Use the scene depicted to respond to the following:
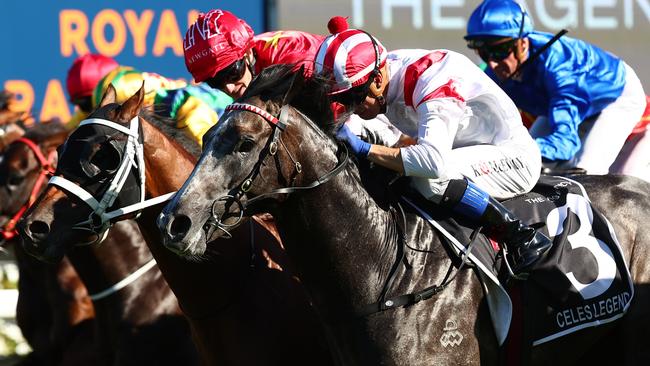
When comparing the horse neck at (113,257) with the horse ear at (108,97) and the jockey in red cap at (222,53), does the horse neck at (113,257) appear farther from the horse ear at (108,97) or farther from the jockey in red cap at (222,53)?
the jockey in red cap at (222,53)

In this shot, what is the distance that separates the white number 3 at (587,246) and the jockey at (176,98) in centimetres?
160

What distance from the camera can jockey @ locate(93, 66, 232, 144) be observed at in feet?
16.5

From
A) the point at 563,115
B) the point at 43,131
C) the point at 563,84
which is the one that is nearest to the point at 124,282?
the point at 43,131

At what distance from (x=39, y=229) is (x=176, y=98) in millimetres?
1658

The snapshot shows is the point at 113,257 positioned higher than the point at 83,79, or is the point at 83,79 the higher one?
the point at 83,79

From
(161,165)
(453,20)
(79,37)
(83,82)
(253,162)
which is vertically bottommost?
(453,20)

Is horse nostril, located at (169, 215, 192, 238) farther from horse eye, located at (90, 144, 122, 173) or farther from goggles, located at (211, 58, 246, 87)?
goggles, located at (211, 58, 246, 87)

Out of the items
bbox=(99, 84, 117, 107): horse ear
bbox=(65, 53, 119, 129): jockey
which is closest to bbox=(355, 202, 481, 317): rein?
bbox=(99, 84, 117, 107): horse ear

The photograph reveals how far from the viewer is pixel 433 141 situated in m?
3.67

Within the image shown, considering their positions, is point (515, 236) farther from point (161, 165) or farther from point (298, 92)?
point (161, 165)

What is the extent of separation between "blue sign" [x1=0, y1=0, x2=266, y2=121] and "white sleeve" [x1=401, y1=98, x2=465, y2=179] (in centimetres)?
491

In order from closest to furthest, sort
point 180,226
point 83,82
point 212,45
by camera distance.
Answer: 1. point 180,226
2. point 212,45
3. point 83,82

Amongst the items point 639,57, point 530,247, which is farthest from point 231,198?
point 639,57

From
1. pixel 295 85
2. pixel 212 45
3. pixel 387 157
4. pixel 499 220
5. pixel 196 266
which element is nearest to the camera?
pixel 295 85
